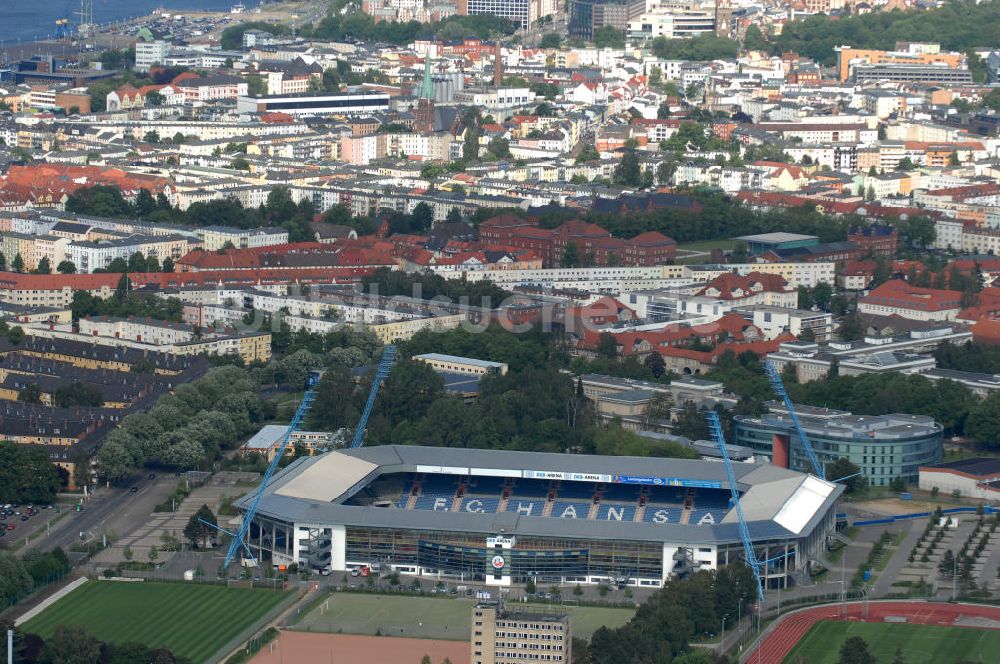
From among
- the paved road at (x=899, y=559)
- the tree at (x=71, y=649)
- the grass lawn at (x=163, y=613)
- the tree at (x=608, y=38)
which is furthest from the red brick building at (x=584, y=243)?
the tree at (x=608, y=38)

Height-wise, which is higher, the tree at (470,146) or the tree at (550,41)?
the tree at (550,41)

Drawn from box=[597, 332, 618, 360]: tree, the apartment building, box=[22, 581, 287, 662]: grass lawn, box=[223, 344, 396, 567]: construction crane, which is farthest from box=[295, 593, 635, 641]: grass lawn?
box=[597, 332, 618, 360]: tree

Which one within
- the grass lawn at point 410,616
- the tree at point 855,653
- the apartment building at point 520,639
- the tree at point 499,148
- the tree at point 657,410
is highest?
the apartment building at point 520,639

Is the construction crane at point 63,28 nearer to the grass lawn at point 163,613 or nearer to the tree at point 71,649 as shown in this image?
the grass lawn at point 163,613

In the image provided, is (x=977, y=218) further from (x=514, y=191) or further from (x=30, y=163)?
(x=30, y=163)

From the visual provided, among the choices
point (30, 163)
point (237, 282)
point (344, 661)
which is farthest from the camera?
point (30, 163)

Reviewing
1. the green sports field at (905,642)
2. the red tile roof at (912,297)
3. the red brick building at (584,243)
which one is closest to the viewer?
the green sports field at (905,642)

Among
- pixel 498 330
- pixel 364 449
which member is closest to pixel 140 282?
pixel 498 330
